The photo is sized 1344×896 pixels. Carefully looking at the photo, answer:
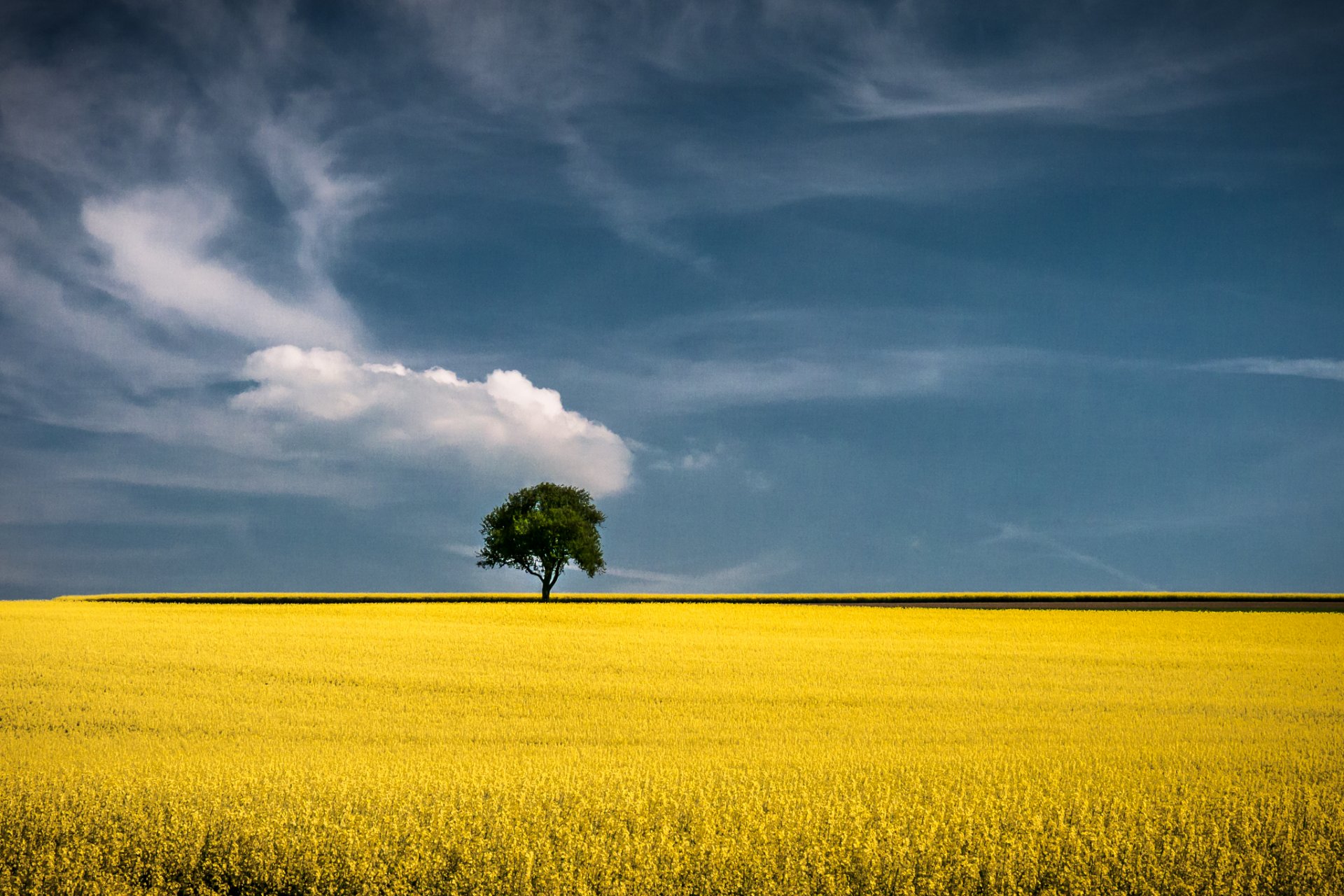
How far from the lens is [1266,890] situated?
8.82 metres

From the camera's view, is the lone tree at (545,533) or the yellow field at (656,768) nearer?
the yellow field at (656,768)

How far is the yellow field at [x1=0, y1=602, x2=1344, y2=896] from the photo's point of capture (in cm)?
917

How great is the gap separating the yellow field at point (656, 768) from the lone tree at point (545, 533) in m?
37.7

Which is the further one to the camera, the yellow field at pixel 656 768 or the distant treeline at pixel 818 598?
the distant treeline at pixel 818 598

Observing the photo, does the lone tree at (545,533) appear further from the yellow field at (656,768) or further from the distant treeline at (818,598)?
the yellow field at (656,768)

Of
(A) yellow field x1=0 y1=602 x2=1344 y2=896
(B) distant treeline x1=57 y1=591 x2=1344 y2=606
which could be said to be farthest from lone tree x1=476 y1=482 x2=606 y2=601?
(A) yellow field x1=0 y1=602 x2=1344 y2=896

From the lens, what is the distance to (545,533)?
221ft

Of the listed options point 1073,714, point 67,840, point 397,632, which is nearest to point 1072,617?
point 1073,714

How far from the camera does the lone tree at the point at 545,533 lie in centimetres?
6731

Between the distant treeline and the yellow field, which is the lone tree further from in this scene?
the yellow field

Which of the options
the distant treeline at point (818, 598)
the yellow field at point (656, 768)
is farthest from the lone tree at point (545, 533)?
the yellow field at point (656, 768)

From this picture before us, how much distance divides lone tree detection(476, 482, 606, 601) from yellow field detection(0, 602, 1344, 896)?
124 feet

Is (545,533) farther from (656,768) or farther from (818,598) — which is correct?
(656,768)

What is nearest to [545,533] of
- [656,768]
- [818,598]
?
[818,598]
